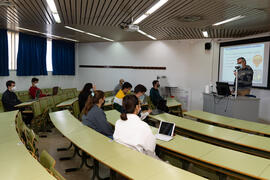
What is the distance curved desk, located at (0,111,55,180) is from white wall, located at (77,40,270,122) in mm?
7120

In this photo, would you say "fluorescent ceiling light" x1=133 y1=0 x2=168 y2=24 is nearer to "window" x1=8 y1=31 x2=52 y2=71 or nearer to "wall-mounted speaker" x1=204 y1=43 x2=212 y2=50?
"wall-mounted speaker" x1=204 y1=43 x2=212 y2=50

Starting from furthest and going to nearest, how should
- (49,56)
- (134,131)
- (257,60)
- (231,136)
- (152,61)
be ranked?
1. (49,56)
2. (152,61)
3. (257,60)
4. (231,136)
5. (134,131)

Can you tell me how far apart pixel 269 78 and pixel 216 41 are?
2528 mm

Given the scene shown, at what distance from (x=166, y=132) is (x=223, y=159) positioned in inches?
36.2

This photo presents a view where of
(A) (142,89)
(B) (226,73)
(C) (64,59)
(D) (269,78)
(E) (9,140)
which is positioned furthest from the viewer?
(C) (64,59)

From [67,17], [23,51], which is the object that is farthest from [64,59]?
[67,17]

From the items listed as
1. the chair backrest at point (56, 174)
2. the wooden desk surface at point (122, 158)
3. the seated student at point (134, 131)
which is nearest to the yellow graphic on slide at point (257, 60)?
the seated student at point (134, 131)

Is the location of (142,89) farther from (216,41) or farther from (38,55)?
(38,55)

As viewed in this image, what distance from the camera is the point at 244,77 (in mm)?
5836

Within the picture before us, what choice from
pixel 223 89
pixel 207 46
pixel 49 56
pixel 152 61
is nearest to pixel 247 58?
pixel 207 46

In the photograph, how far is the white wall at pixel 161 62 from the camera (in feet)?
27.4

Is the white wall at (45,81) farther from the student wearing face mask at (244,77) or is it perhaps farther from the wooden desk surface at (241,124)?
the student wearing face mask at (244,77)

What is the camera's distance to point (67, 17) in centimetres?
538

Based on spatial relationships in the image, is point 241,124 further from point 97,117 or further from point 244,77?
point 97,117
